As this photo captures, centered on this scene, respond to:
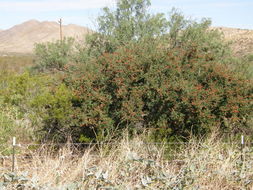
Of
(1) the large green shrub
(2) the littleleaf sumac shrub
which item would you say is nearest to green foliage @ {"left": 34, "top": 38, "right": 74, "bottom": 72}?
(1) the large green shrub

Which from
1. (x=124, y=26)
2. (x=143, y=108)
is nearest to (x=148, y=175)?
(x=143, y=108)

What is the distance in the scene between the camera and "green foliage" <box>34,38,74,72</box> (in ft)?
73.0

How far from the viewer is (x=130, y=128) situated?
8.53 m

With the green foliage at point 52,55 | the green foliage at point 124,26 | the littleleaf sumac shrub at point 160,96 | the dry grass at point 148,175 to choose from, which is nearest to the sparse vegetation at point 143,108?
the littleleaf sumac shrub at point 160,96

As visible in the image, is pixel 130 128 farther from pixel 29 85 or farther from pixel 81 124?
pixel 29 85

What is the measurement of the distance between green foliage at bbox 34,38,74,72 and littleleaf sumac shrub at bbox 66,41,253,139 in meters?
13.4

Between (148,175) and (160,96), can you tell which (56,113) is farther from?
(148,175)

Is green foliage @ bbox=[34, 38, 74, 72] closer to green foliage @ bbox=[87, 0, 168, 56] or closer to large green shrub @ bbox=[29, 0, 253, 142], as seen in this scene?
green foliage @ bbox=[87, 0, 168, 56]

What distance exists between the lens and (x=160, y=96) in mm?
8406

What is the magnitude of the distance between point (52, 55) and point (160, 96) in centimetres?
1514

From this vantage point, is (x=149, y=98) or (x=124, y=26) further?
(x=124, y=26)

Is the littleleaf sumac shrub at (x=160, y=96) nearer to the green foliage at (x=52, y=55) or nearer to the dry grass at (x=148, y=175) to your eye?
the dry grass at (x=148, y=175)

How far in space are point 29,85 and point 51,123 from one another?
2.29 m

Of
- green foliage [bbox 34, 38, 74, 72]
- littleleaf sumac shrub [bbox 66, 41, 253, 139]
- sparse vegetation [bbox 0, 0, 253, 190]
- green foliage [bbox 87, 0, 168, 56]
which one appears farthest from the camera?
green foliage [bbox 34, 38, 74, 72]
